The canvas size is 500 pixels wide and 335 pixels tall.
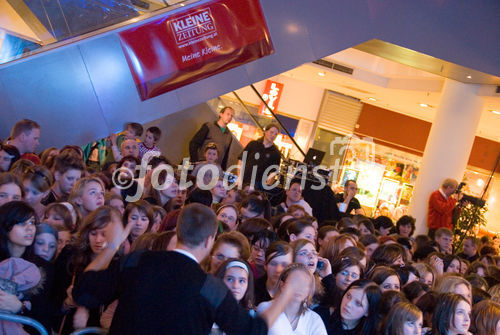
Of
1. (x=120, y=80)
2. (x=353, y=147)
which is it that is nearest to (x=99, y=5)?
(x=120, y=80)

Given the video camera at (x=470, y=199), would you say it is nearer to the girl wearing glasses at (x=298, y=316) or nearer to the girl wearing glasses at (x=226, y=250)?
the girl wearing glasses at (x=226, y=250)

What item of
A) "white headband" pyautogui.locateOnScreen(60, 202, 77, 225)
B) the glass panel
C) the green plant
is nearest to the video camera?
the green plant

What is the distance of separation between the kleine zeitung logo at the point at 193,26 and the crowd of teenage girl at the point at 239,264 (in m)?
2.36

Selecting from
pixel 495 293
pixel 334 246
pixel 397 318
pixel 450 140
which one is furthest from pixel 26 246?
pixel 450 140

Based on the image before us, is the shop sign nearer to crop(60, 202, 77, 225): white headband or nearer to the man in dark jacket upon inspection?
crop(60, 202, 77, 225): white headband

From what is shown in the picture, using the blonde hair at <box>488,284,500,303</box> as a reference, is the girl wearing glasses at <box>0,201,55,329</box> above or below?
above

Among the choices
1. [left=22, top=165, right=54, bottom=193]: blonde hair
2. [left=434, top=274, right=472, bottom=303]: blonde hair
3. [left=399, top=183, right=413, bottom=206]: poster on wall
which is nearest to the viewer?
[left=22, top=165, right=54, bottom=193]: blonde hair

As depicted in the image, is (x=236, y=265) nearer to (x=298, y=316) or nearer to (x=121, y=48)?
(x=298, y=316)

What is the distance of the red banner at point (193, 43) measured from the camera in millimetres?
7875

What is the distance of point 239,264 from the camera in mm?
3381

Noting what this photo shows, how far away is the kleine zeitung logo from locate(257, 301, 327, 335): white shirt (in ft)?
17.1

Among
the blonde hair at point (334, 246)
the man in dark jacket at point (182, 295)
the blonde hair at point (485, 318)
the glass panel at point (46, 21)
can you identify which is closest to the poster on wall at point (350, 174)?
the glass panel at point (46, 21)

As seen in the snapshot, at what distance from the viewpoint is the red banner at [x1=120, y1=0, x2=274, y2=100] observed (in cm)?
788

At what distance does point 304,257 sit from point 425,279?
67.1 inches
